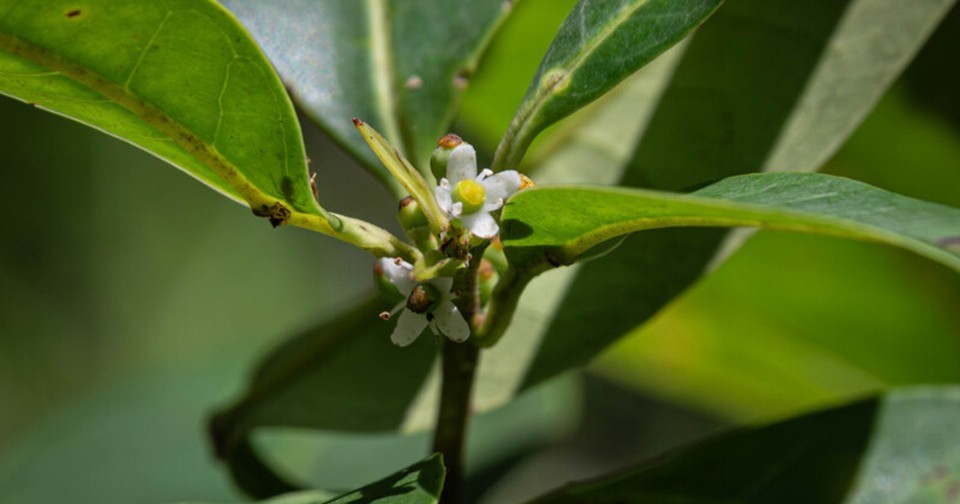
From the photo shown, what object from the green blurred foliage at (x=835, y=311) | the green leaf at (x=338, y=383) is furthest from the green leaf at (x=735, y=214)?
the green blurred foliage at (x=835, y=311)

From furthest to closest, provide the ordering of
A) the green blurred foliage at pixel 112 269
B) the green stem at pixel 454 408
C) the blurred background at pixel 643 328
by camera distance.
→ the green blurred foliage at pixel 112 269 < the blurred background at pixel 643 328 < the green stem at pixel 454 408

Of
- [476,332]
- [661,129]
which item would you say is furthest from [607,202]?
[661,129]

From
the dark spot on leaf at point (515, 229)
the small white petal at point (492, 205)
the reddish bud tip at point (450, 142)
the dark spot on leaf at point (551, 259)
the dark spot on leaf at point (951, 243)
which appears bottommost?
the dark spot on leaf at point (951, 243)

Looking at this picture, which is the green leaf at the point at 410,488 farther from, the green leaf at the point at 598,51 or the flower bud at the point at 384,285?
the green leaf at the point at 598,51

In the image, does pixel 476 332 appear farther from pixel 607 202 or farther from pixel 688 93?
pixel 688 93

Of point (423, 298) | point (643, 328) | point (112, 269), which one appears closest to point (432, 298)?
point (423, 298)

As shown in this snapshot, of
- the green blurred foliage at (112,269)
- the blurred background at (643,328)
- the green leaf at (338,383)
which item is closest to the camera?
the green leaf at (338,383)
